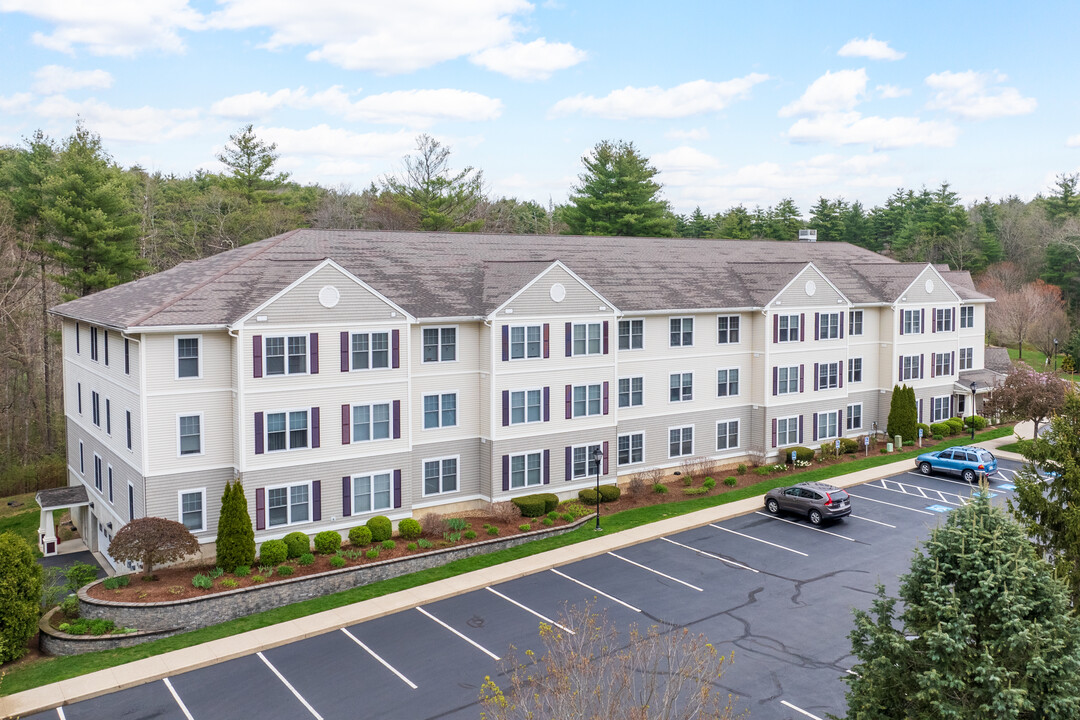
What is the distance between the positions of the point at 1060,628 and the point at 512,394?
23112 mm

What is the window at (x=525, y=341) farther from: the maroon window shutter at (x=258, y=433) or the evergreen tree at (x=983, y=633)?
the evergreen tree at (x=983, y=633)

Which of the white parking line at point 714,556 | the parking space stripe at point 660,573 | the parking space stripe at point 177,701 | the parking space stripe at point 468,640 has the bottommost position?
the parking space stripe at point 177,701

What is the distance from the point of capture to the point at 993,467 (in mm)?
37469

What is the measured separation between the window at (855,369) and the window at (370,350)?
2738cm

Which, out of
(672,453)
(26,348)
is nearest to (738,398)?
(672,453)

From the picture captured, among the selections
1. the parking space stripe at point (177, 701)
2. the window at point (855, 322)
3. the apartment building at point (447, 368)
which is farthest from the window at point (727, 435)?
the parking space stripe at point (177, 701)

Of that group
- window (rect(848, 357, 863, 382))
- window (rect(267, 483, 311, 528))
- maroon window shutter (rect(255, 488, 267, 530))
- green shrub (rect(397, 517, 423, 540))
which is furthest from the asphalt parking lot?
window (rect(848, 357, 863, 382))

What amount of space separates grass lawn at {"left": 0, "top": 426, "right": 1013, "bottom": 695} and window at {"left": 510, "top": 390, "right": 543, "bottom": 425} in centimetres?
498

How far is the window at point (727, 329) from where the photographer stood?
39.0 m

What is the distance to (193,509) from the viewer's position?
26516mm

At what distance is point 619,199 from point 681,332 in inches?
1261

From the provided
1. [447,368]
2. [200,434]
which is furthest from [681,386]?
[200,434]

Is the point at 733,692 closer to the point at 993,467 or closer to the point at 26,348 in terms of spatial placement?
the point at 993,467

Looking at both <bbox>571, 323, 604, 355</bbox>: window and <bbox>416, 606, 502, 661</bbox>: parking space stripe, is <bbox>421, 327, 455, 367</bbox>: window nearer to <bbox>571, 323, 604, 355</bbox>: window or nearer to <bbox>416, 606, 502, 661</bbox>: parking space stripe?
<bbox>571, 323, 604, 355</bbox>: window
